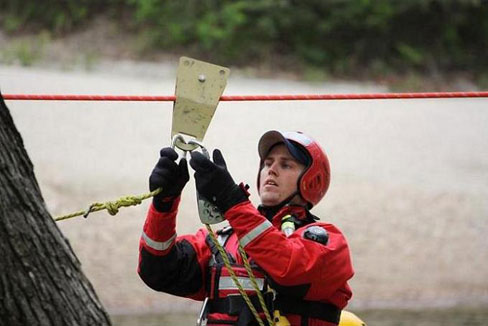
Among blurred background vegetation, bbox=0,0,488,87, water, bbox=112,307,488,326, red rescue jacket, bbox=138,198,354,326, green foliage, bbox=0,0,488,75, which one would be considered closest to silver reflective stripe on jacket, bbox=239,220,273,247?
red rescue jacket, bbox=138,198,354,326

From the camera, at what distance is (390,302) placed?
821 cm

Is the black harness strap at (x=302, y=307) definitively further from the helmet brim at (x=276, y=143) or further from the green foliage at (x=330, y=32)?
the green foliage at (x=330, y=32)

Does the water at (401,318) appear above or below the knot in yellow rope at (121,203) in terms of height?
below

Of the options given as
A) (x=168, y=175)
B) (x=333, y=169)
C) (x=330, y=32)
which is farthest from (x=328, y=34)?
(x=168, y=175)

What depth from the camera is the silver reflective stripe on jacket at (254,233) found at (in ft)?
9.50

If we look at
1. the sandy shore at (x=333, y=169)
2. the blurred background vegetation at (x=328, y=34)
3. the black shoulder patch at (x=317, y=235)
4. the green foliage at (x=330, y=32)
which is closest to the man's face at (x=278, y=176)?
the black shoulder patch at (x=317, y=235)

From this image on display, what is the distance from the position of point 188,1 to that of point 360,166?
759 cm

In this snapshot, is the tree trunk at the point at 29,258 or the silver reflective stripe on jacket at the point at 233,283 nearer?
the tree trunk at the point at 29,258

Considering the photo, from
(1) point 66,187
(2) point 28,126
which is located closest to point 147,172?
(1) point 66,187

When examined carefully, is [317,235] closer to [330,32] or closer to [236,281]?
[236,281]

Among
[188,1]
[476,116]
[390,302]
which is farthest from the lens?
[188,1]

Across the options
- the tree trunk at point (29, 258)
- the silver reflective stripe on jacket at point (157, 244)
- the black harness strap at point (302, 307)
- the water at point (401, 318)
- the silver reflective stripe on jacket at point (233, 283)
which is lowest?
the water at point (401, 318)

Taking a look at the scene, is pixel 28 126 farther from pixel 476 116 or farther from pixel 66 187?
pixel 476 116

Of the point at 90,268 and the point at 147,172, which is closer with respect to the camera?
the point at 90,268
